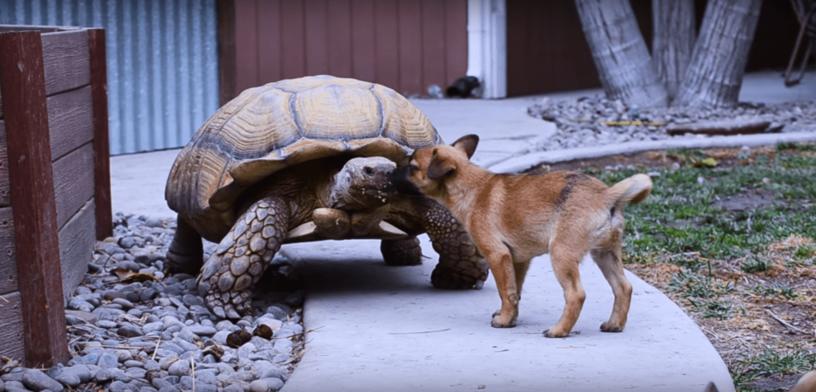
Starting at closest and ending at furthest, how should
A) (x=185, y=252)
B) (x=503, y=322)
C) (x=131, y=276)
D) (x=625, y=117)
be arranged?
1. (x=503, y=322)
2. (x=131, y=276)
3. (x=185, y=252)
4. (x=625, y=117)

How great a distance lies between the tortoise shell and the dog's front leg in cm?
90

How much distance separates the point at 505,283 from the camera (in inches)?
207

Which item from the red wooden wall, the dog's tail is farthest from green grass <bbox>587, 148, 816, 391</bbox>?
the red wooden wall

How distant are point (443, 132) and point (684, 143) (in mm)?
2317

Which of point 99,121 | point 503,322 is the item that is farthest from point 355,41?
point 503,322

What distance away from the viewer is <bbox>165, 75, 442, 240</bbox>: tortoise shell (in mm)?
5793

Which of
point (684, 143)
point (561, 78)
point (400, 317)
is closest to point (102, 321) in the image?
point (400, 317)

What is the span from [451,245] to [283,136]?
0.96m

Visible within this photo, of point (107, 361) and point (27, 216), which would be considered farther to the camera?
point (107, 361)

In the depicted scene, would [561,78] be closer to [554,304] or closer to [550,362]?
[554,304]

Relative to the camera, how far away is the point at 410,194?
5.49m

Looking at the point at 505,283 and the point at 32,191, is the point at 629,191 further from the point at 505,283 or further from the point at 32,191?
the point at 32,191

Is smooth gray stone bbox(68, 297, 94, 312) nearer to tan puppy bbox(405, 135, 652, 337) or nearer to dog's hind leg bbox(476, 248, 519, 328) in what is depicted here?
tan puppy bbox(405, 135, 652, 337)

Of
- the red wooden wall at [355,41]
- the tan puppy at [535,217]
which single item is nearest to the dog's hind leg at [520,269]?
the tan puppy at [535,217]
